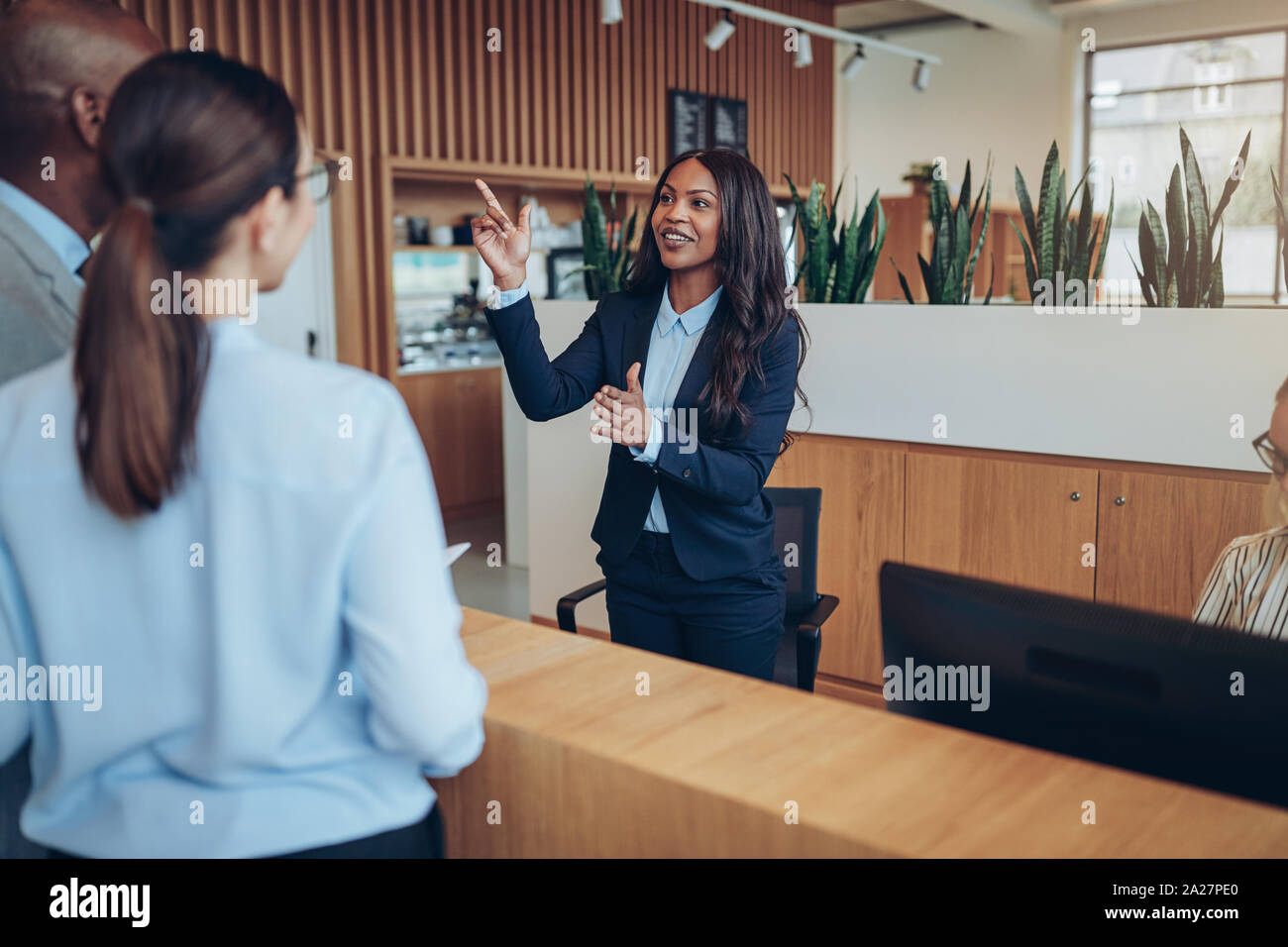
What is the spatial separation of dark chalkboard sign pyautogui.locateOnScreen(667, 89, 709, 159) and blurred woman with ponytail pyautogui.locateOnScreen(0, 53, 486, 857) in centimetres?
773

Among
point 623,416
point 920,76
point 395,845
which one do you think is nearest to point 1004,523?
point 623,416

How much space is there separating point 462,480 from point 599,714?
583 cm

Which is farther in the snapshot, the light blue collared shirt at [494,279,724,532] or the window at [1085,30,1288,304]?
the window at [1085,30,1288,304]

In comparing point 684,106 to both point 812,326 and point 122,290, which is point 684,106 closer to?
point 812,326

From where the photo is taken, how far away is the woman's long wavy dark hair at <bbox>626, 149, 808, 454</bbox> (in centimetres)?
207

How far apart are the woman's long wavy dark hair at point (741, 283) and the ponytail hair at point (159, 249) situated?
1204 millimetres

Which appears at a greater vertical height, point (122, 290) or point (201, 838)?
point (122, 290)

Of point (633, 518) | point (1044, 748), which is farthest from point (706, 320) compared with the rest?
point (1044, 748)

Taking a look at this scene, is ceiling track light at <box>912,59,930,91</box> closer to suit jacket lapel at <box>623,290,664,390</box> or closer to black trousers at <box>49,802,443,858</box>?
suit jacket lapel at <box>623,290,664,390</box>

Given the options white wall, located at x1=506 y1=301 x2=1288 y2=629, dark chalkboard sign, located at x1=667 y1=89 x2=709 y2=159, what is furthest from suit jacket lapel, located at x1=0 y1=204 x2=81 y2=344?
dark chalkboard sign, located at x1=667 y1=89 x2=709 y2=159

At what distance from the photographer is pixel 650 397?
2.22 metres

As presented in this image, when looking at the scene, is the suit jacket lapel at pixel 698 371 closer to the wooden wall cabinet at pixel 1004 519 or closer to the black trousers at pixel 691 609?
the black trousers at pixel 691 609

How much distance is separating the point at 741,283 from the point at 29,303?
1.24 meters

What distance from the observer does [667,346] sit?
223 centimetres
